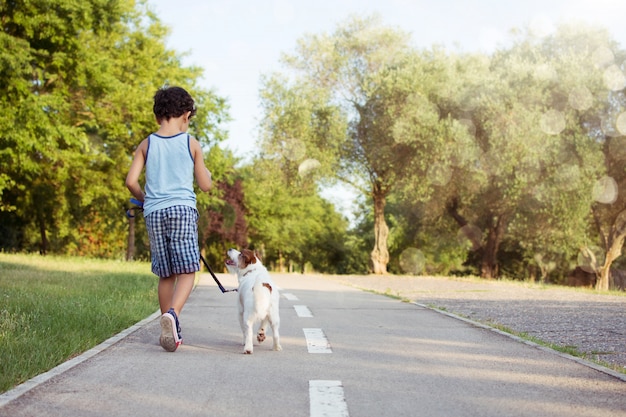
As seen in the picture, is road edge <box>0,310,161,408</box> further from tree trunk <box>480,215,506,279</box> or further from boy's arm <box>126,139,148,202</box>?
tree trunk <box>480,215,506,279</box>

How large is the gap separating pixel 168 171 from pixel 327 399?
Answer: 2795 mm

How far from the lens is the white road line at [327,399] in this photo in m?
4.04

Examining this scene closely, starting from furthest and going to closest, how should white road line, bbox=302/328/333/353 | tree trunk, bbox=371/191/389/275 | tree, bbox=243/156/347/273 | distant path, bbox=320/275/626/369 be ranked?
tree, bbox=243/156/347/273 < tree trunk, bbox=371/191/389/275 < distant path, bbox=320/275/626/369 < white road line, bbox=302/328/333/353

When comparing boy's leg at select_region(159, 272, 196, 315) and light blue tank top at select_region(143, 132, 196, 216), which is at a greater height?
light blue tank top at select_region(143, 132, 196, 216)

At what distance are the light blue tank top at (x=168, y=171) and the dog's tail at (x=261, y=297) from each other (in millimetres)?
943

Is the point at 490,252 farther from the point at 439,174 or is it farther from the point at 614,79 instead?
the point at 614,79

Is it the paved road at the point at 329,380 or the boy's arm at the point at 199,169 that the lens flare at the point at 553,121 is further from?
the boy's arm at the point at 199,169

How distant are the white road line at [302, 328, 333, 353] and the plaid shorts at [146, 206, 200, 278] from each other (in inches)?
51.6

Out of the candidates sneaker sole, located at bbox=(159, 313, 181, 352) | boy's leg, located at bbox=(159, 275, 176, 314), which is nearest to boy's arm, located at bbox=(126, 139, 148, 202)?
boy's leg, located at bbox=(159, 275, 176, 314)

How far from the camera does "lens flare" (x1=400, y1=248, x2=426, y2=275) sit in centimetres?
5419

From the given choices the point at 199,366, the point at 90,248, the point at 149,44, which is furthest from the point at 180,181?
the point at 90,248

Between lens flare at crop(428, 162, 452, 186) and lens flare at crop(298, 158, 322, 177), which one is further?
lens flare at crop(298, 158, 322, 177)

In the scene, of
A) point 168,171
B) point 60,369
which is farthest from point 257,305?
point 60,369

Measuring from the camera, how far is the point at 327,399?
438cm
